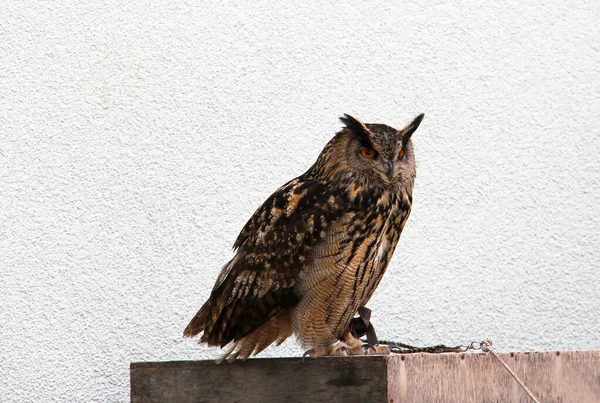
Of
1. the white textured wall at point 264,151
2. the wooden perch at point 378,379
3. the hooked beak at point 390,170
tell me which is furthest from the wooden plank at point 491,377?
the white textured wall at point 264,151

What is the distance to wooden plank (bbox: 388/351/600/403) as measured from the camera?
140 cm

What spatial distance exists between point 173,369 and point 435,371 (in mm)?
485

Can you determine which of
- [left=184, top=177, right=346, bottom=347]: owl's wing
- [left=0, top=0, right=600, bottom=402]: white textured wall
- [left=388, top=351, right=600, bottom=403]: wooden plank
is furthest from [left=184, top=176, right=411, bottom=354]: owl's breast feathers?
[left=0, top=0, right=600, bottom=402]: white textured wall

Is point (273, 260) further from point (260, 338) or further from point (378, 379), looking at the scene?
point (378, 379)

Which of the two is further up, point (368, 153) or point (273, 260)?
point (368, 153)

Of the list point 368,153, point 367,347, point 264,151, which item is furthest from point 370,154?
point 264,151

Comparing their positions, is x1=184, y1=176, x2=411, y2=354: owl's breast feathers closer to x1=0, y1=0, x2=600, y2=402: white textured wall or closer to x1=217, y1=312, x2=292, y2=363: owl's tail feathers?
x1=217, y1=312, x2=292, y2=363: owl's tail feathers

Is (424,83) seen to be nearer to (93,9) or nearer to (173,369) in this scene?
(93,9)

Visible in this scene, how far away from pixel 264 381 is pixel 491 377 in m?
0.40

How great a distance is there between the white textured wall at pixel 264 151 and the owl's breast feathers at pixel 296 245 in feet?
2.39

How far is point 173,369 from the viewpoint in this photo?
5.24 feet

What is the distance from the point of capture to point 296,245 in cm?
158

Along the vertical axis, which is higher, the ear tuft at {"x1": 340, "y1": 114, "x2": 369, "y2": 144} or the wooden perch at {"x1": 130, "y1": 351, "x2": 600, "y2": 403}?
the ear tuft at {"x1": 340, "y1": 114, "x2": 369, "y2": 144}

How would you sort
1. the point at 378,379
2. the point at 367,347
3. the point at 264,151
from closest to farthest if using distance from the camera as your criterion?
1. the point at 378,379
2. the point at 367,347
3. the point at 264,151
